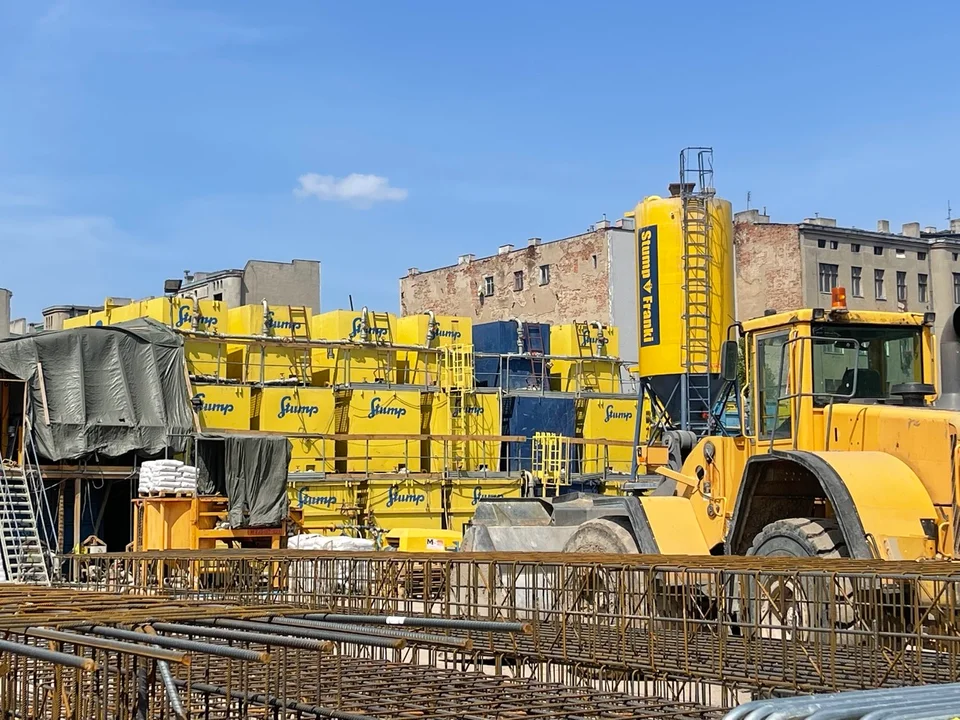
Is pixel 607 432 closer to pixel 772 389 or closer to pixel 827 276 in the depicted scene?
pixel 827 276

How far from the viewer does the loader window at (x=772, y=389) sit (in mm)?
13508

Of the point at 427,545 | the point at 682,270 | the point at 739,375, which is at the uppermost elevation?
the point at 682,270

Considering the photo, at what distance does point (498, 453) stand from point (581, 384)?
606 cm

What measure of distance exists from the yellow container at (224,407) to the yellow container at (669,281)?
15159 millimetres

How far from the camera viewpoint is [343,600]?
46.1 feet

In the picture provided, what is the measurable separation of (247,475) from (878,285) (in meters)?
43.2

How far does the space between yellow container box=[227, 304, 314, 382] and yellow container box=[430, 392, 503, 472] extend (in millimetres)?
3995

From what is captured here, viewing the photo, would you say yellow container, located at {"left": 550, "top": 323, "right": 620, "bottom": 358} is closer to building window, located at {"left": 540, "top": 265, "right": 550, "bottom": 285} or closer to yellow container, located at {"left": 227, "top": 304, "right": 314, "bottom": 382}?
yellow container, located at {"left": 227, "top": 304, "right": 314, "bottom": 382}

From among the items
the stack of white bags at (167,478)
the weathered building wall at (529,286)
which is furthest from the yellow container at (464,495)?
the weathered building wall at (529,286)

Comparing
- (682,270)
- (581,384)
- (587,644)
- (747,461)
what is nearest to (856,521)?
(747,461)

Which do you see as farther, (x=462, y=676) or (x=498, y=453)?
(x=498, y=453)

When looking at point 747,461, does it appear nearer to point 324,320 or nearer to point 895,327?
point 895,327

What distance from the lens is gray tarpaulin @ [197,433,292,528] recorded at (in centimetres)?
2988

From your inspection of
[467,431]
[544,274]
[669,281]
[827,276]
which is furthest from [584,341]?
[669,281]
